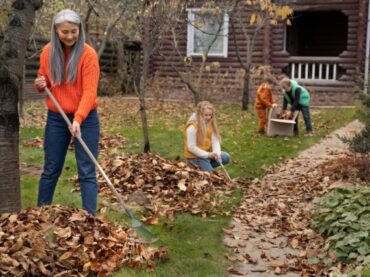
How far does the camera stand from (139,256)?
446 centimetres

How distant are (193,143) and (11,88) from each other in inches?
125

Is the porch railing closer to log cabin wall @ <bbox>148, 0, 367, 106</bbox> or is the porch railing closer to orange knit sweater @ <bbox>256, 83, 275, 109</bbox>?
log cabin wall @ <bbox>148, 0, 367, 106</bbox>

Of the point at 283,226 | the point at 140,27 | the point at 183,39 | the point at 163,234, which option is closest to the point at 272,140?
the point at 140,27

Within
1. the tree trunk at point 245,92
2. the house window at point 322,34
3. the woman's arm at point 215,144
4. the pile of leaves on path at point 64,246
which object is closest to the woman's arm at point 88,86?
the pile of leaves on path at point 64,246

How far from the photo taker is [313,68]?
19703 millimetres

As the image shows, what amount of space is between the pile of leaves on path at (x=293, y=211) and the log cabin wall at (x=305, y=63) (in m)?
9.52

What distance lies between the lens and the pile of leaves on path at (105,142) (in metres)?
9.91

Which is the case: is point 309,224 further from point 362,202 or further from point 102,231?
point 102,231

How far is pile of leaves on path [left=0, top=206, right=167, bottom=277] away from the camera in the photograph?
392 cm

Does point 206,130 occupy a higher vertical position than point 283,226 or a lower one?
higher

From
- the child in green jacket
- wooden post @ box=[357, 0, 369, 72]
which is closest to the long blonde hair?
the child in green jacket

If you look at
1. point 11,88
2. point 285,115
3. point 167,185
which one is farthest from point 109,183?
point 285,115

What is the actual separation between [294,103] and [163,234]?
7.31m

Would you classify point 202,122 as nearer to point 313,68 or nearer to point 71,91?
point 71,91
